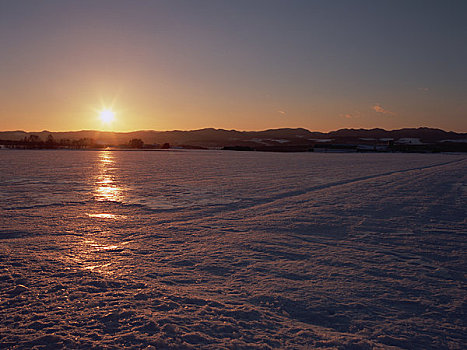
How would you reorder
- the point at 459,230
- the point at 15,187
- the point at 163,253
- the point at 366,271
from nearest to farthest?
the point at 366,271 → the point at 163,253 → the point at 459,230 → the point at 15,187

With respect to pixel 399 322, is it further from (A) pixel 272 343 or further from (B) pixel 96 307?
(B) pixel 96 307

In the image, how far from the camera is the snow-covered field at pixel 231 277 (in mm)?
2322

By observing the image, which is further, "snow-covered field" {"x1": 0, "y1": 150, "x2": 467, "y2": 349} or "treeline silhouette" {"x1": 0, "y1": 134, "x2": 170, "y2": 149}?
"treeline silhouette" {"x1": 0, "y1": 134, "x2": 170, "y2": 149}

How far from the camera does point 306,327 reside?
240 centimetres

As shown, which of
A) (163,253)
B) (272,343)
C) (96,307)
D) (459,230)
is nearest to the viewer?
(272,343)

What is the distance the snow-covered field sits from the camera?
2.32 metres

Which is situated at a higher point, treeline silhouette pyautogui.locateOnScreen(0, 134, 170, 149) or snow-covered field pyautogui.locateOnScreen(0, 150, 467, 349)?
treeline silhouette pyautogui.locateOnScreen(0, 134, 170, 149)

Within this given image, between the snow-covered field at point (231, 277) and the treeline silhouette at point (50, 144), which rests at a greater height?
the treeline silhouette at point (50, 144)

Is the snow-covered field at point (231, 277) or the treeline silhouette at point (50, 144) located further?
the treeline silhouette at point (50, 144)

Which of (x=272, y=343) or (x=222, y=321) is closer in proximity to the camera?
(x=272, y=343)

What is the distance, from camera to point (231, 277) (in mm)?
3250

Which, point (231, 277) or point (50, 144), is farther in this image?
point (50, 144)

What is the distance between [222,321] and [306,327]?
0.62 m

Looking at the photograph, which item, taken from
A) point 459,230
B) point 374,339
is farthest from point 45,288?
point 459,230
